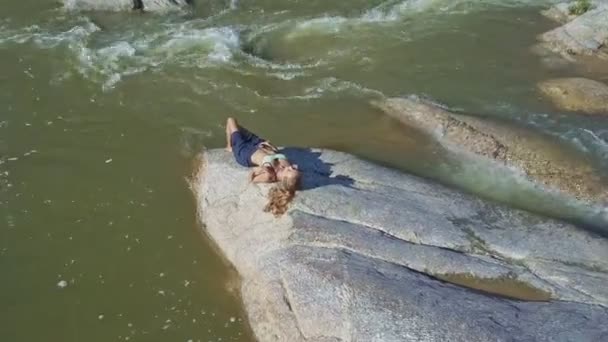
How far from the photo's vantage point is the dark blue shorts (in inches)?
548

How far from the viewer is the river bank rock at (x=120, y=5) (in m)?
23.7

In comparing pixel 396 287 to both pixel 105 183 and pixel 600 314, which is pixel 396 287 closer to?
pixel 600 314

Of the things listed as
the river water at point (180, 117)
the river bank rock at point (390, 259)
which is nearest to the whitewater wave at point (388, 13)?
the river water at point (180, 117)

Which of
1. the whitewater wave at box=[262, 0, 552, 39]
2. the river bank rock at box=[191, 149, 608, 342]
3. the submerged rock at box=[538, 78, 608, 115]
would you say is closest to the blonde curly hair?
the river bank rock at box=[191, 149, 608, 342]

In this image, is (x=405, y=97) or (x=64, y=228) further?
(x=405, y=97)

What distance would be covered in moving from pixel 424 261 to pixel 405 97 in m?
7.46

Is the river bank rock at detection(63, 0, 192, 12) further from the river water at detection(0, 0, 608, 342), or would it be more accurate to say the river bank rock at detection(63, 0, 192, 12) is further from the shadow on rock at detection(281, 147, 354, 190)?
the shadow on rock at detection(281, 147, 354, 190)

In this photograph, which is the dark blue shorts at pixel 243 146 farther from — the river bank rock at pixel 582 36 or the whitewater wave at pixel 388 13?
the river bank rock at pixel 582 36

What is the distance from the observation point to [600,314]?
33.4ft

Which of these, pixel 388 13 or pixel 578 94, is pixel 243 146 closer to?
pixel 578 94

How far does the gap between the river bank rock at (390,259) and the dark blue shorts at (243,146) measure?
0.24 meters

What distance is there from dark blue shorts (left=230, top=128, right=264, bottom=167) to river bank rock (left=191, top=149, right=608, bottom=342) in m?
0.24

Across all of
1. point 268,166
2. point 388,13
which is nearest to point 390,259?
point 268,166

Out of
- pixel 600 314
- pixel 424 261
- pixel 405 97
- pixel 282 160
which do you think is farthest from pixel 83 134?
pixel 600 314
